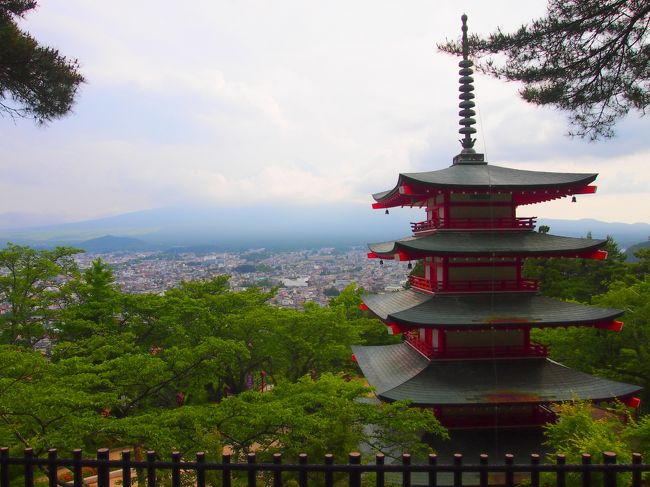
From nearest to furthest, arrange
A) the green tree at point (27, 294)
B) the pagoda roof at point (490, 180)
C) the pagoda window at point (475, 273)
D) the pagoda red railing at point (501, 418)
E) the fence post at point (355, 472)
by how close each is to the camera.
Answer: the fence post at point (355, 472), the pagoda red railing at point (501, 418), the pagoda roof at point (490, 180), the pagoda window at point (475, 273), the green tree at point (27, 294)

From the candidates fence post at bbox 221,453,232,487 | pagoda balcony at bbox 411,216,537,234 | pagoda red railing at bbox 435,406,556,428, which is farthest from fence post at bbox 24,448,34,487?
pagoda balcony at bbox 411,216,537,234

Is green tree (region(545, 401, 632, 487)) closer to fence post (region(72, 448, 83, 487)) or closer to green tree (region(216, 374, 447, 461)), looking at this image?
green tree (region(216, 374, 447, 461))

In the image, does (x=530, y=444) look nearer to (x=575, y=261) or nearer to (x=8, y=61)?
(x=8, y=61)

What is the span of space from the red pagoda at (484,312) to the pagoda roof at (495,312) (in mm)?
29

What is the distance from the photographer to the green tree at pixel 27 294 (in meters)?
21.6

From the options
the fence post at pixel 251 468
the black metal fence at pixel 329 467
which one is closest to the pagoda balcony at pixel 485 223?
the black metal fence at pixel 329 467

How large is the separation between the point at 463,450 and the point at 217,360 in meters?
8.14

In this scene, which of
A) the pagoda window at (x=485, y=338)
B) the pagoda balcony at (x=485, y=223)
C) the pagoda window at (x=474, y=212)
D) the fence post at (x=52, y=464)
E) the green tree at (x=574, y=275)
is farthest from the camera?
the green tree at (x=574, y=275)

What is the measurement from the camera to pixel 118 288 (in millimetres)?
24906

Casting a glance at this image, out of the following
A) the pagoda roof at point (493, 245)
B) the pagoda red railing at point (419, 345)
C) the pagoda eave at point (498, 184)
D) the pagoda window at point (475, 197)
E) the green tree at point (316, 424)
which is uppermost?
the pagoda eave at point (498, 184)

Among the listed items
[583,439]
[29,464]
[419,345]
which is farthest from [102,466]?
[419,345]

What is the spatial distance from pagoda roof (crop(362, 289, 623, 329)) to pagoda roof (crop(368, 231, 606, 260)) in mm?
1487

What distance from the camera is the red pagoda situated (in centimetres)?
1230

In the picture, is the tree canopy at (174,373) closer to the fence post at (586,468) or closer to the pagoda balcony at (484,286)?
the pagoda balcony at (484,286)
